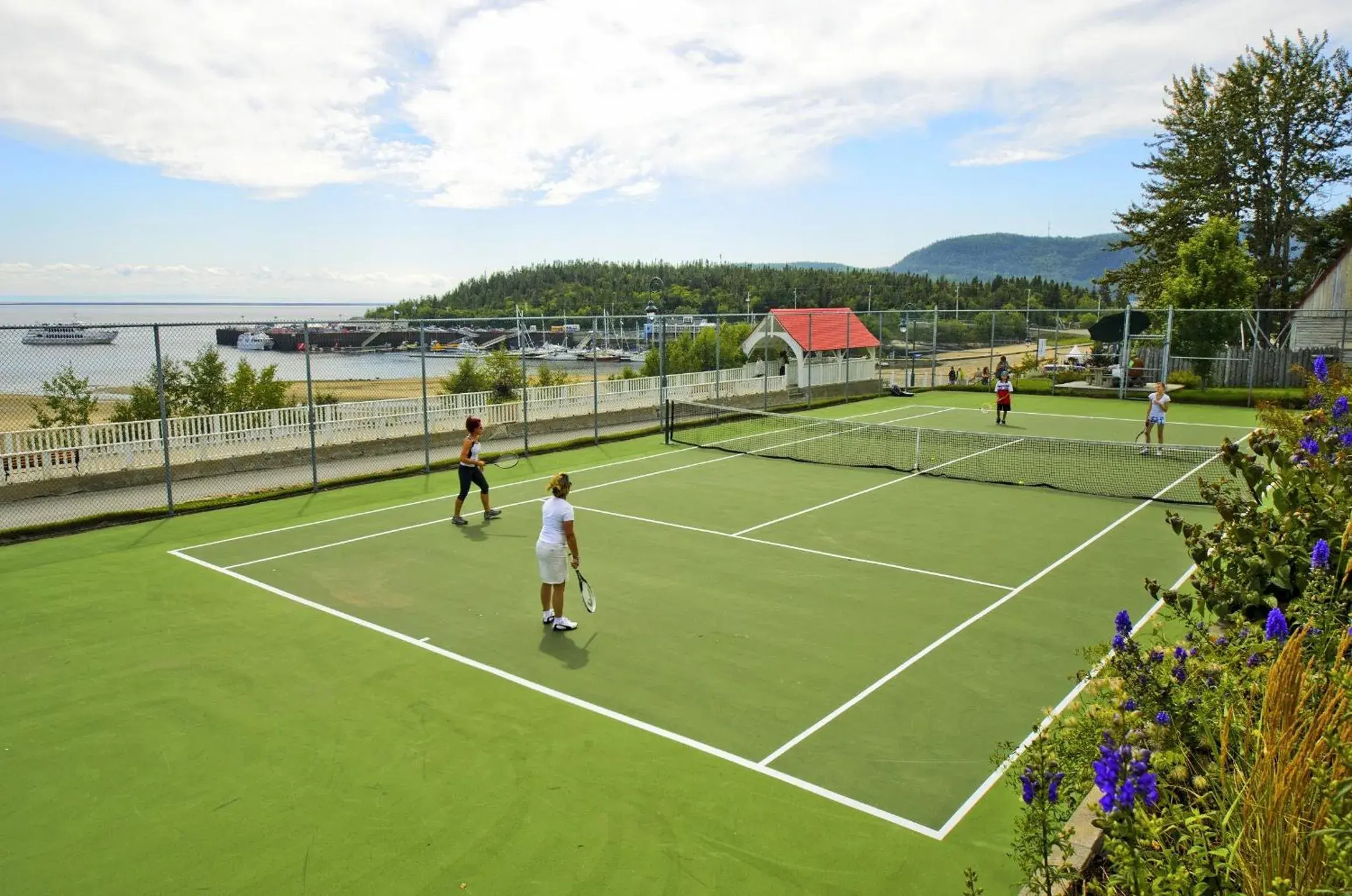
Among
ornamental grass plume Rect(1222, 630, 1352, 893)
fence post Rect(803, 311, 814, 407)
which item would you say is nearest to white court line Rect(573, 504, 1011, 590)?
ornamental grass plume Rect(1222, 630, 1352, 893)

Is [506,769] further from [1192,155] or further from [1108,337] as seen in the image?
[1192,155]

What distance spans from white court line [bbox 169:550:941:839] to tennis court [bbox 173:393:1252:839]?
0.02 m

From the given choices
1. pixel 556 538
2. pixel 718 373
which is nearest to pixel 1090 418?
pixel 718 373

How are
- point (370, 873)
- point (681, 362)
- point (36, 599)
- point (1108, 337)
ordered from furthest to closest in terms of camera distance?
point (1108, 337), point (681, 362), point (36, 599), point (370, 873)

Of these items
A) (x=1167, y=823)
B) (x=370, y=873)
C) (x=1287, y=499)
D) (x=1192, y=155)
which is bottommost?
(x=370, y=873)

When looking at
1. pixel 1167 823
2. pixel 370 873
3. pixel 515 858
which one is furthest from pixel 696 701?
pixel 1167 823

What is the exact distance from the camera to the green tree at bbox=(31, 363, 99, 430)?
59.9ft

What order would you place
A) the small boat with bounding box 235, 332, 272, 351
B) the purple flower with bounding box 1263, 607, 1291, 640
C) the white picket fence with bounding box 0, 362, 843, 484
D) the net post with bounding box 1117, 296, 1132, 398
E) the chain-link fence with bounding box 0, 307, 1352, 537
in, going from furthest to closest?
the net post with bounding box 1117, 296, 1132, 398, the small boat with bounding box 235, 332, 272, 351, the white picket fence with bounding box 0, 362, 843, 484, the chain-link fence with bounding box 0, 307, 1352, 537, the purple flower with bounding box 1263, 607, 1291, 640

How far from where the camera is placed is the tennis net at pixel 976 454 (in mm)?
17719

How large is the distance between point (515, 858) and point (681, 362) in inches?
1095

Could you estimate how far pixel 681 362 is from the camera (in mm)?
33062

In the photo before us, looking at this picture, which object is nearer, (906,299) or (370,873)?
(370,873)

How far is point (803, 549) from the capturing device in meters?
13.1

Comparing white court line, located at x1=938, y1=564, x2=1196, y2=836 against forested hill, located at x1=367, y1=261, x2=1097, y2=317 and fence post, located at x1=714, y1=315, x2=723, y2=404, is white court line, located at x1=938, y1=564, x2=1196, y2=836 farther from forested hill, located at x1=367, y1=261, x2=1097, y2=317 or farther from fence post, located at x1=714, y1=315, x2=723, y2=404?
forested hill, located at x1=367, y1=261, x2=1097, y2=317
